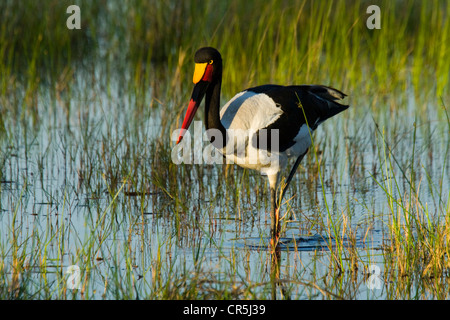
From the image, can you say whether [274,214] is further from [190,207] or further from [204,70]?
[204,70]

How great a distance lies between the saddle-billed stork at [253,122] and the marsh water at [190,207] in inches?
9.9

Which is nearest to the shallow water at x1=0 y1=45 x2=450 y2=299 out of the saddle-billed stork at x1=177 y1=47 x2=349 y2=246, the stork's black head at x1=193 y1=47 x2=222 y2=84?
the saddle-billed stork at x1=177 y1=47 x2=349 y2=246

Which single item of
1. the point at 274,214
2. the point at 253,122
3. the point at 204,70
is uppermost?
the point at 204,70

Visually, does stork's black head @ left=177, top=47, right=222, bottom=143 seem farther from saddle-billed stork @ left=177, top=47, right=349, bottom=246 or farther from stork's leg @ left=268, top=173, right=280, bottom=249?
stork's leg @ left=268, top=173, right=280, bottom=249

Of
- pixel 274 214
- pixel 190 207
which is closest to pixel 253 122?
pixel 274 214

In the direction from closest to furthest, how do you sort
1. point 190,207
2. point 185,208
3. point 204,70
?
point 185,208, point 204,70, point 190,207

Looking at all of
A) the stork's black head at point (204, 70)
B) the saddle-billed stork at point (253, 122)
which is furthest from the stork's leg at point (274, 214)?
the stork's black head at point (204, 70)

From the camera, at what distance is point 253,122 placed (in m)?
4.92

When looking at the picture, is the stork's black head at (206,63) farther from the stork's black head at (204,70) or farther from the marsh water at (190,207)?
the marsh water at (190,207)

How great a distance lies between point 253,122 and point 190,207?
2.51ft

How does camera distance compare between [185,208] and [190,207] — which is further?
[190,207]

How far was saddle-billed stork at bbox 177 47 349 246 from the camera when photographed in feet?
15.9

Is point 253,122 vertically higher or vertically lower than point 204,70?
lower
